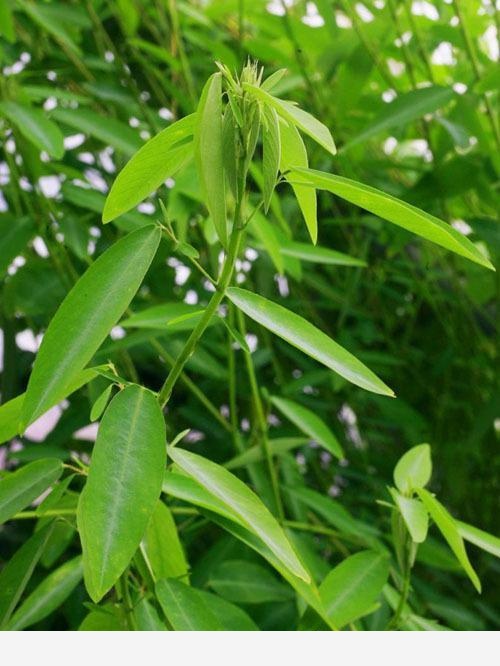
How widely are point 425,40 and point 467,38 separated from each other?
0.65 ft

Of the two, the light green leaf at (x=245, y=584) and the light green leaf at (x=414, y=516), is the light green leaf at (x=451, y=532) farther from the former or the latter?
the light green leaf at (x=245, y=584)

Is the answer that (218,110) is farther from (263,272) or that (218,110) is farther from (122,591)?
(263,272)

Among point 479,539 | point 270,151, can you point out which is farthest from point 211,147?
point 479,539

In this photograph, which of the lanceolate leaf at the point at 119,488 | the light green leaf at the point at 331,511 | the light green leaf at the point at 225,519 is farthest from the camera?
the light green leaf at the point at 331,511

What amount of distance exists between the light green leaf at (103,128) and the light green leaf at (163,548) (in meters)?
0.35

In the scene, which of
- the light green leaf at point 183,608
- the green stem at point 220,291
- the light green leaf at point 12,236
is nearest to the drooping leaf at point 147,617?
the light green leaf at point 183,608

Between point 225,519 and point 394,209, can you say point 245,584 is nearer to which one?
point 225,519

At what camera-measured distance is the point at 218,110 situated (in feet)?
1.08

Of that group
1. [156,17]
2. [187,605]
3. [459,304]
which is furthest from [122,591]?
[156,17]

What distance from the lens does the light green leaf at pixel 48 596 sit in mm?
485

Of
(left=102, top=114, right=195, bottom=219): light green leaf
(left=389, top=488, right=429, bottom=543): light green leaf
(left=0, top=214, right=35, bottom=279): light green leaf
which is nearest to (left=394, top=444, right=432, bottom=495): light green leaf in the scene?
(left=389, top=488, right=429, bottom=543): light green leaf

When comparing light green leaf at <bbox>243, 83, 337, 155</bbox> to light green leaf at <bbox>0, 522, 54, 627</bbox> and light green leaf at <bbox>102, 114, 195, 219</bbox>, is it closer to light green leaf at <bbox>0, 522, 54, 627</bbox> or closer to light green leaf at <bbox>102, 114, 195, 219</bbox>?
light green leaf at <bbox>102, 114, 195, 219</bbox>

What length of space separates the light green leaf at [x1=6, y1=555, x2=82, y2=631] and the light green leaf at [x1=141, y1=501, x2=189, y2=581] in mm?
77

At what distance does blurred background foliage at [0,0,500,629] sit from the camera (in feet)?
2.49
